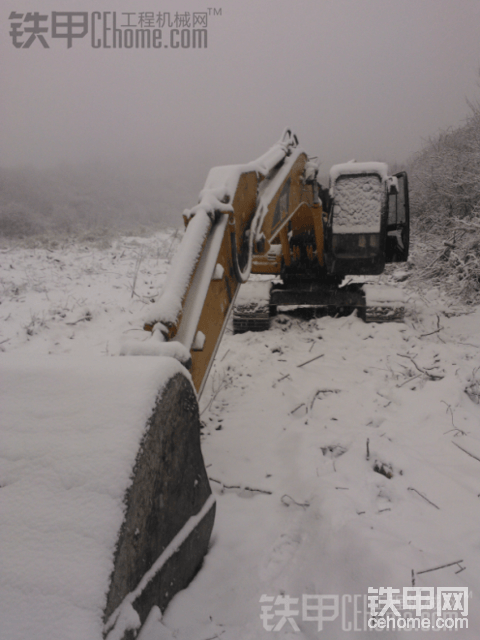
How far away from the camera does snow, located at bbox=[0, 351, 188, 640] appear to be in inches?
36.8

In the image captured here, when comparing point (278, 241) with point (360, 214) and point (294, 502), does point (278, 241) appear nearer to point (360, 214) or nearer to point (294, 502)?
point (360, 214)

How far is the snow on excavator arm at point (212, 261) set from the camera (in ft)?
5.77

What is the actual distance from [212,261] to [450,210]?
9.29 m

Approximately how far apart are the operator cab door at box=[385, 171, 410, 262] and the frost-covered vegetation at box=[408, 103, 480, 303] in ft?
5.23

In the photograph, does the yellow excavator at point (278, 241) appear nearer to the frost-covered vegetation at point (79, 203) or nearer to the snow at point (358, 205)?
the snow at point (358, 205)

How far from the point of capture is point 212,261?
2.09 m

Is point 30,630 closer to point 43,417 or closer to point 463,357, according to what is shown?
point 43,417

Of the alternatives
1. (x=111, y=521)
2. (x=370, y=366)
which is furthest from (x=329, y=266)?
(x=111, y=521)

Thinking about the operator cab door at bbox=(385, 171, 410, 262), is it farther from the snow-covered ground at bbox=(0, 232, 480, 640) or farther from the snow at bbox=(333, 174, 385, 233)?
the snow-covered ground at bbox=(0, 232, 480, 640)

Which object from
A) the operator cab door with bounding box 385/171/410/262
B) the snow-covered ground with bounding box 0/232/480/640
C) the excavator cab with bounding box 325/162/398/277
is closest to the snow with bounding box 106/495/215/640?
the snow-covered ground with bounding box 0/232/480/640

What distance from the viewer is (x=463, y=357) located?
4129mm

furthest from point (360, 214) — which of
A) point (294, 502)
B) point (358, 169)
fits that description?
point (294, 502)

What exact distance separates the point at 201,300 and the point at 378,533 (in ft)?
4.75

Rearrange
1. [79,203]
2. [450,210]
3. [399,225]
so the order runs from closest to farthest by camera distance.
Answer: [399,225], [450,210], [79,203]
